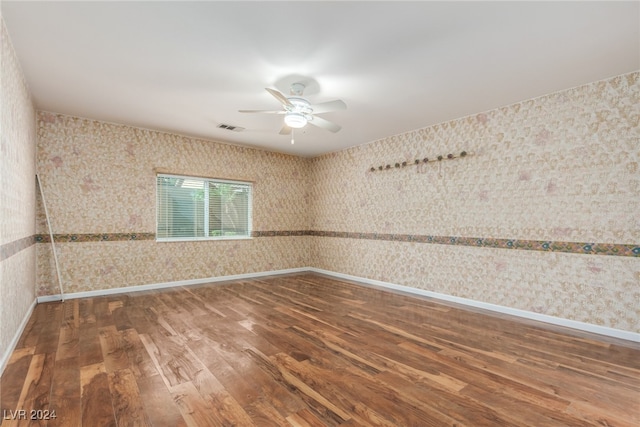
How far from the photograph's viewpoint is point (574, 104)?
3354 mm

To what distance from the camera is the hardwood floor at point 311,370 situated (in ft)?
5.91

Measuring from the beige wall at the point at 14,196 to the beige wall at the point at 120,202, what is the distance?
0.56 meters

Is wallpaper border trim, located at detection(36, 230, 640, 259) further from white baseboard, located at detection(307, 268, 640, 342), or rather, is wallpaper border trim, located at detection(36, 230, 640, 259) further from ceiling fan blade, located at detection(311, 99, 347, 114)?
ceiling fan blade, located at detection(311, 99, 347, 114)

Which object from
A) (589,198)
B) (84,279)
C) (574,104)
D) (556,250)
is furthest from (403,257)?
(84,279)

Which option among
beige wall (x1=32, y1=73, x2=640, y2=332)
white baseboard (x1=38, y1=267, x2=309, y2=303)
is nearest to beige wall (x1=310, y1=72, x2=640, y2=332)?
beige wall (x1=32, y1=73, x2=640, y2=332)

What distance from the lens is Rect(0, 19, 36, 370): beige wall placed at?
2.35m

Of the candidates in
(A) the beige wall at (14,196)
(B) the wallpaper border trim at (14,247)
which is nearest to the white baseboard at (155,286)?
(A) the beige wall at (14,196)

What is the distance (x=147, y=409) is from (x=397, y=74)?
10.8ft

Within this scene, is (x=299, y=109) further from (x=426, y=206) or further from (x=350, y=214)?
(x=350, y=214)

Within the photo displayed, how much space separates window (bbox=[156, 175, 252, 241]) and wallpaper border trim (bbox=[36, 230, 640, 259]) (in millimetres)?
336

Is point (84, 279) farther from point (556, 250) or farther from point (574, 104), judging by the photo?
point (574, 104)

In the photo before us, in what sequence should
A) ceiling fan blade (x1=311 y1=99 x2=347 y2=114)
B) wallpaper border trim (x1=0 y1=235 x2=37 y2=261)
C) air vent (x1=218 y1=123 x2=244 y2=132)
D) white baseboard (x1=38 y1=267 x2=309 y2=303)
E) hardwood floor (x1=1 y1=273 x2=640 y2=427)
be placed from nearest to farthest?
1. hardwood floor (x1=1 y1=273 x2=640 y2=427)
2. wallpaper border trim (x1=0 y1=235 x2=37 y2=261)
3. ceiling fan blade (x1=311 y1=99 x2=347 y2=114)
4. white baseboard (x1=38 y1=267 x2=309 y2=303)
5. air vent (x1=218 y1=123 x2=244 y2=132)

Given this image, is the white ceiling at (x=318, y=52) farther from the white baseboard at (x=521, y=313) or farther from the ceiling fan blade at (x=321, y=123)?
the white baseboard at (x=521, y=313)

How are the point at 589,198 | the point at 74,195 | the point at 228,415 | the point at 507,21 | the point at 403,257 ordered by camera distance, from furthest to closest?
the point at 403,257, the point at 74,195, the point at 589,198, the point at 507,21, the point at 228,415
